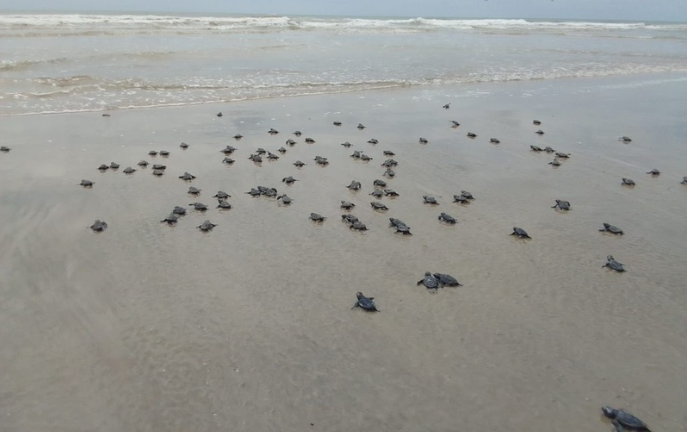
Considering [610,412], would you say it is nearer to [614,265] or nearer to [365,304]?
[365,304]

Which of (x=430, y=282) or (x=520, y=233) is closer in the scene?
(x=430, y=282)

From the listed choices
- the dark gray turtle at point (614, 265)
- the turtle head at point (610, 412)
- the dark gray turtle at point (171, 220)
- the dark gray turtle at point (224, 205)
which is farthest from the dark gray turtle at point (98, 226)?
the dark gray turtle at point (614, 265)

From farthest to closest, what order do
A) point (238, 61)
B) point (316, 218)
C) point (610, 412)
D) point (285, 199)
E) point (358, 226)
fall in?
point (238, 61) < point (285, 199) < point (316, 218) < point (358, 226) < point (610, 412)

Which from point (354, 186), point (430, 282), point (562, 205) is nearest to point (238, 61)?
point (354, 186)

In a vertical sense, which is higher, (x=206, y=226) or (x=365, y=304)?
(x=365, y=304)

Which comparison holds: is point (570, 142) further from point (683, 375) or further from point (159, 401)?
point (159, 401)

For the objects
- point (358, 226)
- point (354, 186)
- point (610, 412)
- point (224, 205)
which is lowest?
point (224, 205)

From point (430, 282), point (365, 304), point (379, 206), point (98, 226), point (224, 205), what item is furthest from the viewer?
point (379, 206)
